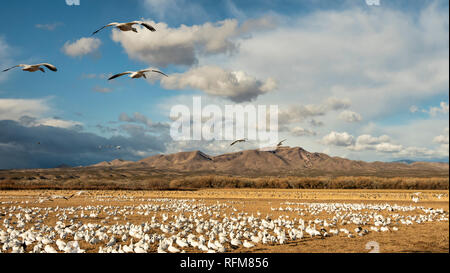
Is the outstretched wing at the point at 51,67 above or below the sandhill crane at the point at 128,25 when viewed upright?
below

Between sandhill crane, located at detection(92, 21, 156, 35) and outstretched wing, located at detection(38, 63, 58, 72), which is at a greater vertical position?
sandhill crane, located at detection(92, 21, 156, 35)
